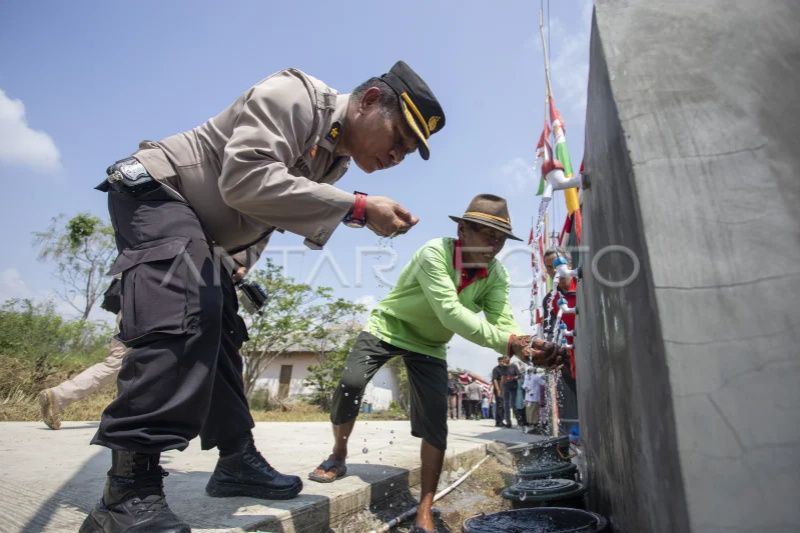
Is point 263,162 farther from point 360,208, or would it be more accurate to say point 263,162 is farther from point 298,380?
point 298,380

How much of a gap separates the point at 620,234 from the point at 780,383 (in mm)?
493

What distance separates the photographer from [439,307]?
2729 millimetres

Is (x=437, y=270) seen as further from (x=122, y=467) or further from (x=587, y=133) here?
(x=122, y=467)

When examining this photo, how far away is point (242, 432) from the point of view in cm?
236

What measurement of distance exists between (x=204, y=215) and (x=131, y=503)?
1.00m

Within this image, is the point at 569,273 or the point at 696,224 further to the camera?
the point at 569,273

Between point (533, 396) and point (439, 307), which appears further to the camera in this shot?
point (533, 396)

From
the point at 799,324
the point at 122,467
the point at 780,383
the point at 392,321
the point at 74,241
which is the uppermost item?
the point at 74,241

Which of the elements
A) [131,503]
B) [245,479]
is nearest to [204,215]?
[131,503]

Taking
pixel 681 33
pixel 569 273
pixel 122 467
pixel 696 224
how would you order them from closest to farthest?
pixel 696 224, pixel 681 33, pixel 122 467, pixel 569 273

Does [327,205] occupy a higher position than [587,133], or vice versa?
[587,133]

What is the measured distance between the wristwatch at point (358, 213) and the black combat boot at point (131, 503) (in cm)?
100

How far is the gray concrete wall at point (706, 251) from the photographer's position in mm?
882

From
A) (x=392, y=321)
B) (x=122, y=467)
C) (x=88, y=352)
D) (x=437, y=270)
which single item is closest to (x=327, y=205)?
(x=122, y=467)
